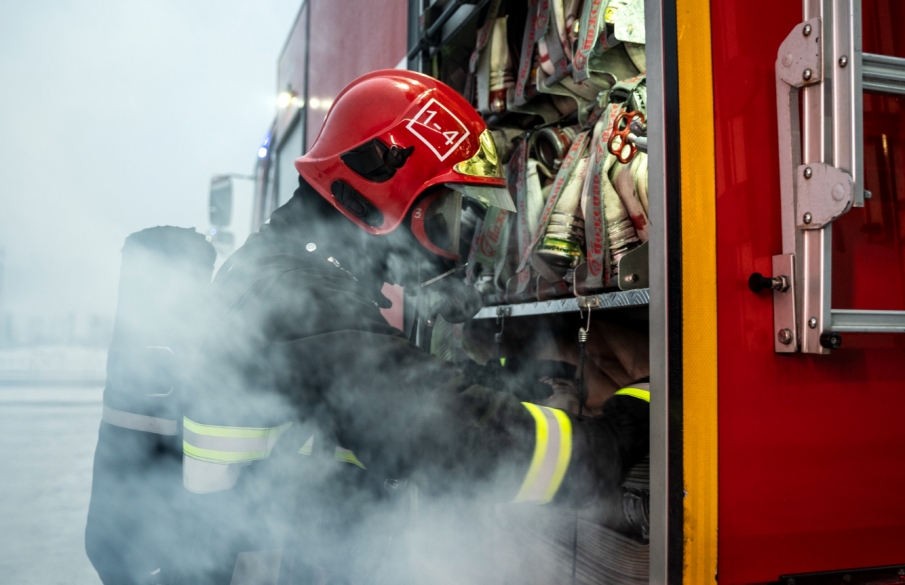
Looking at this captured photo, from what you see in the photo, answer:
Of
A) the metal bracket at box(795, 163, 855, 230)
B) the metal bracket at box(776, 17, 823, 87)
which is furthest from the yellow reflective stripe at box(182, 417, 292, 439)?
the metal bracket at box(776, 17, 823, 87)

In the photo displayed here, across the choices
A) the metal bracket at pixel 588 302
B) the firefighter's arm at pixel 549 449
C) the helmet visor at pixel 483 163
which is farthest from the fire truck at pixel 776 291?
the helmet visor at pixel 483 163

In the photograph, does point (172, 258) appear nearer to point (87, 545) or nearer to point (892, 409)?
point (87, 545)

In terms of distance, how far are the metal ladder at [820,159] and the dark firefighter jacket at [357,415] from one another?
0.44 metres

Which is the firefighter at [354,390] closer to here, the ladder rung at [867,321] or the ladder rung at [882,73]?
the ladder rung at [867,321]

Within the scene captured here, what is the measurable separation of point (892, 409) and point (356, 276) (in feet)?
4.12

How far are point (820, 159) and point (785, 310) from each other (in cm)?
26

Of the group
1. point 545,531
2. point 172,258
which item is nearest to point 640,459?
point 545,531

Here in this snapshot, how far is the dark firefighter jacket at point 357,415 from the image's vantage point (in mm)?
1173

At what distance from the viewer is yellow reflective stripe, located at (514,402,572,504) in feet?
3.92

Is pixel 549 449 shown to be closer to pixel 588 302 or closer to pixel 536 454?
pixel 536 454

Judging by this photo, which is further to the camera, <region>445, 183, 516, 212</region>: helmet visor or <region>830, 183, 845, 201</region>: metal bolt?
<region>445, 183, 516, 212</region>: helmet visor

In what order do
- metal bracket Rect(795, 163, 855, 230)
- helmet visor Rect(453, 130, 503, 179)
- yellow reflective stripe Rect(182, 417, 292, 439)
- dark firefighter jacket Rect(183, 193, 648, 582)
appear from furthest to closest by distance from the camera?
helmet visor Rect(453, 130, 503, 179) < yellow reflective stripe Rect(182, 417, 292, 439) < dark firefighter jacket Rect(183, 193, 648, 582) < metal bracket Rect(795, 163, 855, 230)

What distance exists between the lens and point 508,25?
254 centimetres

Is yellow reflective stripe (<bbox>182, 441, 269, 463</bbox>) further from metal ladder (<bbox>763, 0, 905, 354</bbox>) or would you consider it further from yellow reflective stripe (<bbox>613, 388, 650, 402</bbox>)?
metal ladder (<bbox>763, 0, 905, 354</bbox>)
